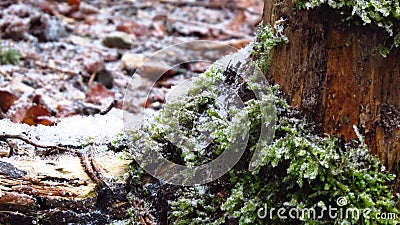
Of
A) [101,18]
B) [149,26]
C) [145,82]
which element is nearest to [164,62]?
[145,82]

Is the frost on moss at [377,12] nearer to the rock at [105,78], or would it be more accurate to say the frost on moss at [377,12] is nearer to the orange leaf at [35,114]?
the orange leaf at [35,114]

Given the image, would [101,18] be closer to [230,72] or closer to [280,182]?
[230,72]

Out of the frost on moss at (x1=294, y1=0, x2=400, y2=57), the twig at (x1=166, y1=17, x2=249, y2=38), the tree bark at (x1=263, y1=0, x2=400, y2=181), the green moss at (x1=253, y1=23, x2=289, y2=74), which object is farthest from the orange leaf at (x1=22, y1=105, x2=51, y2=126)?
the twig at (x1=166, y1=17, x2=249, y2=38)

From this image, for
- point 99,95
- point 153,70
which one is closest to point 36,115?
point 99,95

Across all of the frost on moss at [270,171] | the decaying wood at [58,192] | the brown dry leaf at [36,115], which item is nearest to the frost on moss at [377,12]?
the frost on moss at [270,171]

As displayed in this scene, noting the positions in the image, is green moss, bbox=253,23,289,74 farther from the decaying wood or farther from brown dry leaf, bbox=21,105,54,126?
brown dry leaf, bbox=21,105,54,126

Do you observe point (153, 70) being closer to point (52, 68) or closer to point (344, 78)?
point (52, 68)
